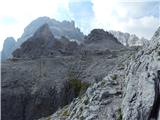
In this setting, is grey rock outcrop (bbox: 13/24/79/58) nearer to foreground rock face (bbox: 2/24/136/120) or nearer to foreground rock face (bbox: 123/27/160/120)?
foreground rock face (bbox: 2/24/136/120)

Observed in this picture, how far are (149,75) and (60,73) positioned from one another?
117 meters

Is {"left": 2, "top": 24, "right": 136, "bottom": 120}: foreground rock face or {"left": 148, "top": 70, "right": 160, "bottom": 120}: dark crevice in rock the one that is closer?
{"left": 148, "top": 70, "right": 160, "bottom": 120}: dark crevice in rock

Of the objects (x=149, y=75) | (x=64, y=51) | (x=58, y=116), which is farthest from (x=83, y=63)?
(x=149, y=75)

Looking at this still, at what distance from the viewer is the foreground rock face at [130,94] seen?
829 inches

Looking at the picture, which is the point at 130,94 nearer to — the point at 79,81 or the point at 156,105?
the point at 156,105

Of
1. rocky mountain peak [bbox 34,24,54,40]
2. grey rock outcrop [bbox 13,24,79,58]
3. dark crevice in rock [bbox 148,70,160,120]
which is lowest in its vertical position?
dark crevice in rock [bbox 148,70,160,120]

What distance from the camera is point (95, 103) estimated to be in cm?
2602

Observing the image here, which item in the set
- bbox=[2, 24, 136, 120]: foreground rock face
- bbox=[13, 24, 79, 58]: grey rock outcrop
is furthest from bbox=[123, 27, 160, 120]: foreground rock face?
bbox=[13, 24, 79, 58]: grey rock outcrop

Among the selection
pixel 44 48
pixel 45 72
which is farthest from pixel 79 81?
pixel 44 48

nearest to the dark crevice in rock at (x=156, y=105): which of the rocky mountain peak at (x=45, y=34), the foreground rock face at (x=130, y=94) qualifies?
the foreground rock face at (x=130, y=94)

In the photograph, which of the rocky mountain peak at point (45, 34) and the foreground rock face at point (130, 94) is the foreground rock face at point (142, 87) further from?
the rocky mountain peak at point (45, 34)

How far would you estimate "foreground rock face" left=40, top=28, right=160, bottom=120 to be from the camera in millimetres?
21047

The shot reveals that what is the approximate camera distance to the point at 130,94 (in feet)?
74.6

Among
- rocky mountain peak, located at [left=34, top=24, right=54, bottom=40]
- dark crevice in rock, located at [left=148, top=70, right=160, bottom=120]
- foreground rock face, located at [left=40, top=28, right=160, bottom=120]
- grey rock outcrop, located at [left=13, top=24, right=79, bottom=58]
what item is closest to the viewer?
dark crevice in rock, located at [left=148, top=70, right=160, bottom=120]
